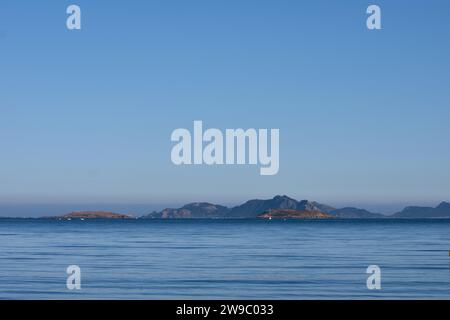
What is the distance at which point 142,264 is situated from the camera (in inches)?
2211

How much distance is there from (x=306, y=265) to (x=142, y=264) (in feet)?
37.5

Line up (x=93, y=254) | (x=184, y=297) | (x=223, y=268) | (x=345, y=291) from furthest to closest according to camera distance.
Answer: (x=93, y=254) < (x=223, y=268) < (x=345, y=291) < (x=184, y=297)

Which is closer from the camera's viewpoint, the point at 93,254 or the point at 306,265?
the point at 306,265

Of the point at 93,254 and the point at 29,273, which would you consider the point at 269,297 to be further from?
the point at 93,254

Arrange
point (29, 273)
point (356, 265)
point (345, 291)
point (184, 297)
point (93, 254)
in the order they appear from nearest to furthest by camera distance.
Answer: point (184, 297) < point (345, 291) < point (29, 273) < point (356, 265) < point (93, 254)

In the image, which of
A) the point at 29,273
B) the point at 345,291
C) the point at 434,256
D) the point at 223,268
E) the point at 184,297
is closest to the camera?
the point at 184,297
